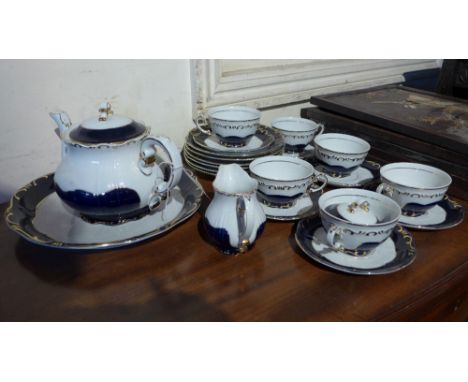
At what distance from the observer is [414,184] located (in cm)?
67

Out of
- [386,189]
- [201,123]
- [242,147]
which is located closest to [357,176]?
[386,189]

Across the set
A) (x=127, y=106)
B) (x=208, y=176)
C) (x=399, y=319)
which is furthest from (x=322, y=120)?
(x=399, y=319)

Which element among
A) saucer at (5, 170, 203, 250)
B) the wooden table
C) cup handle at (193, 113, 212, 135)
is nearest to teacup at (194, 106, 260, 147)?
cup handle at (193, 113, 212, 135)

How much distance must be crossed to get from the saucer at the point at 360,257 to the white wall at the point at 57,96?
39 centimetres

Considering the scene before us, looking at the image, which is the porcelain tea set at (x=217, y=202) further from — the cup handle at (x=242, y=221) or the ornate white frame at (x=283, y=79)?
the ornate white frame at (x=283, y=79)

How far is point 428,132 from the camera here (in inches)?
28.2

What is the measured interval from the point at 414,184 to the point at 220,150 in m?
0.34

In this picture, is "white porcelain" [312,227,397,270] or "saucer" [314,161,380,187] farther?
"saucer" [314,161,380,187]

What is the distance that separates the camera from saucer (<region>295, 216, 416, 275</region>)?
19.6 inches

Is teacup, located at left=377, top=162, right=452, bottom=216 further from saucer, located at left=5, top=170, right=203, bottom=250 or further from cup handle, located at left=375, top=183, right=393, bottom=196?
saucer, located at left=5, top=170, right=203, bottom=250

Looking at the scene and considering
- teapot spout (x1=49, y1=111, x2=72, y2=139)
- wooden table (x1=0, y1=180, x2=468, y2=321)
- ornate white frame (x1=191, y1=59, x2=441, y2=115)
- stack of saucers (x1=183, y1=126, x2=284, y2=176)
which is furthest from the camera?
ornate white frame (x1=191, y1=59, x2=441, y2=115)

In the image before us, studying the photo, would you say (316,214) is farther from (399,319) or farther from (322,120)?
(322,120)

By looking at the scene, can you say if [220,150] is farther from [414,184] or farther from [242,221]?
[414,184]

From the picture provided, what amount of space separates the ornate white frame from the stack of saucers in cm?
9
